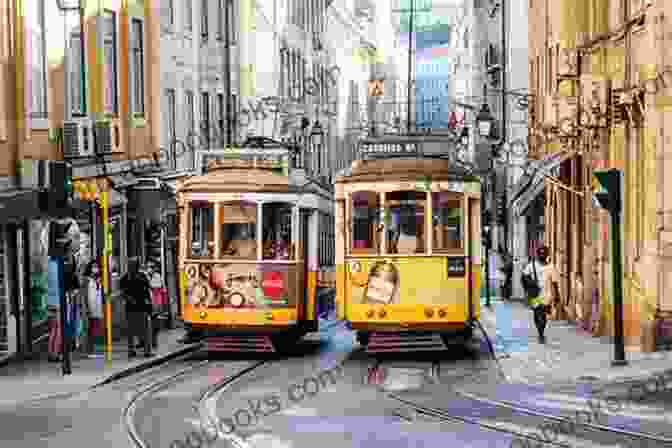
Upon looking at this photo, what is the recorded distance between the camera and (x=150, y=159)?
31859 mm

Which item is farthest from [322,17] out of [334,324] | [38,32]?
[38,32]

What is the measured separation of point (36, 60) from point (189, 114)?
49.5 ft

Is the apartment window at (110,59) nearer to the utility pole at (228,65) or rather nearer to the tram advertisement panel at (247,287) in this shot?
the tram advertisement panel at (247,287)

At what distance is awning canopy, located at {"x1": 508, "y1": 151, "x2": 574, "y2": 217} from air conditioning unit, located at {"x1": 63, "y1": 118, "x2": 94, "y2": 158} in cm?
929

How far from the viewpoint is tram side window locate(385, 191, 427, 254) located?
75.5 feet

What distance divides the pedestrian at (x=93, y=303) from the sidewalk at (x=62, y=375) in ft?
1.48

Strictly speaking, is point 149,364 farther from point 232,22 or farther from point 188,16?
point 232,22

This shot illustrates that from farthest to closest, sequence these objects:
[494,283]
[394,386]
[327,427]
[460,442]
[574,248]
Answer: [494,283], [574,248], [394,386], [327,427], [460,442]

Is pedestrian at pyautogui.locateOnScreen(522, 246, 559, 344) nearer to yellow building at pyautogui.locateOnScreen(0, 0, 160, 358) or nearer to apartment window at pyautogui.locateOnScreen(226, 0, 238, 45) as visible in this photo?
yellow building at pyautogui.locateOnScreen(0, 0, 160, 358)

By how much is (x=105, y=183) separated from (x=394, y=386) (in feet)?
18.6

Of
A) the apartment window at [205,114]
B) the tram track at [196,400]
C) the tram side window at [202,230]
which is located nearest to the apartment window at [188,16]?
the apartment window at [205,114]

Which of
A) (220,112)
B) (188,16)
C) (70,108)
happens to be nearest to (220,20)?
(220,112)

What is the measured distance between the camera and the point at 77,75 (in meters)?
27.5

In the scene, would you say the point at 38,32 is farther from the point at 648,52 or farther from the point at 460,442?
the point at 460,442
